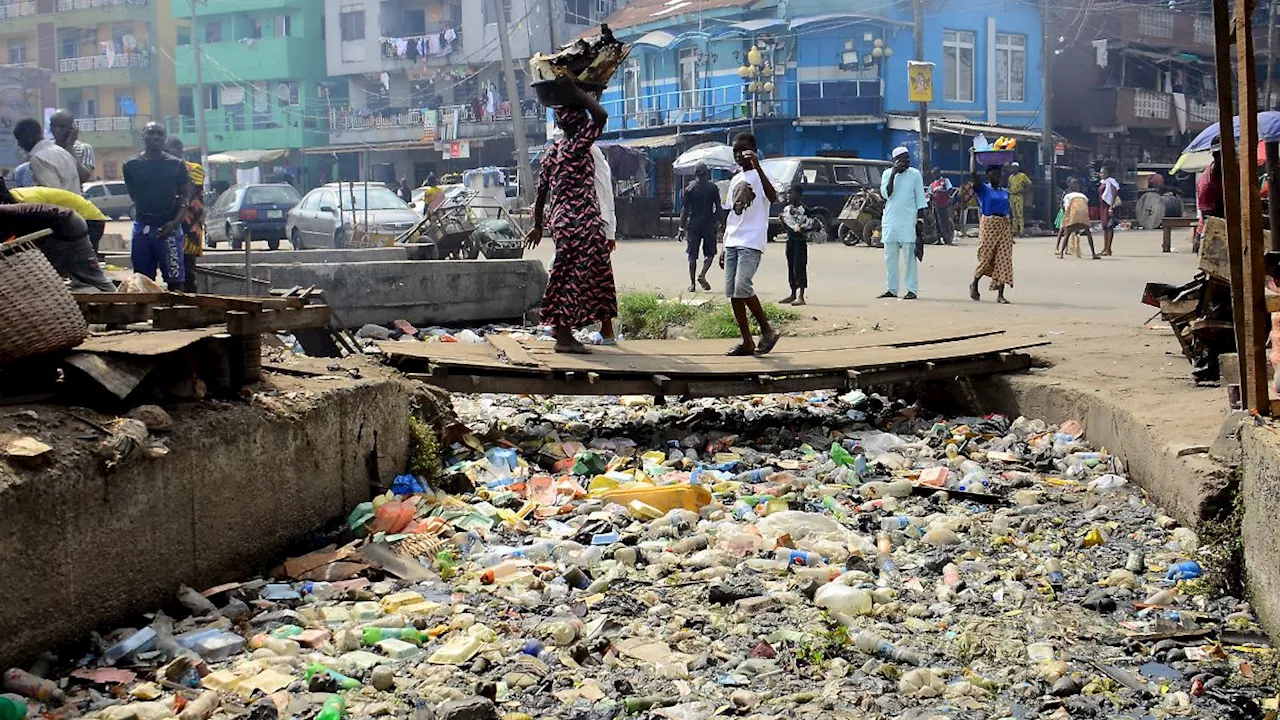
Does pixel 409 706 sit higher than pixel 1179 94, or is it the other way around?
pixel 1179 94

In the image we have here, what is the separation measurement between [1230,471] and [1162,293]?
2.79 m

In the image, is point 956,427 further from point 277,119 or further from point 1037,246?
point 277,119

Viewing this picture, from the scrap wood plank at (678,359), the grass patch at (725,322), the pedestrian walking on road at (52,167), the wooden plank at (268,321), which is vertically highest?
the pedestrian walking on road at (52,167)

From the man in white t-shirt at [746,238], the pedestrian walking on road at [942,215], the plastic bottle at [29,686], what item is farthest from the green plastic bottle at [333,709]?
the pedestrian walking on road at [942,215]

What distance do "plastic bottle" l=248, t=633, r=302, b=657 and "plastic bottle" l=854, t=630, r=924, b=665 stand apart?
1.80 meters

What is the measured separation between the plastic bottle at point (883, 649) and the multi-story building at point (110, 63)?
54.7 metres

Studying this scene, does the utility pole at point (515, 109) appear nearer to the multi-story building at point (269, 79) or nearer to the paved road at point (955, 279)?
the paved road at point (955, 279)

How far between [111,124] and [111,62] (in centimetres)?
267

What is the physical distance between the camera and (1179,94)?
42.9 metres

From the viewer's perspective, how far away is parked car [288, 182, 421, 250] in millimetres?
19688

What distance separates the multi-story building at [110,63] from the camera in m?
54.2

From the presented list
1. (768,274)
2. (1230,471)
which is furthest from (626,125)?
(1230,471)

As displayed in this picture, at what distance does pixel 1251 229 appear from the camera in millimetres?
4367

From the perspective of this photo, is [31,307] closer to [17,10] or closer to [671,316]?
[671,316]
